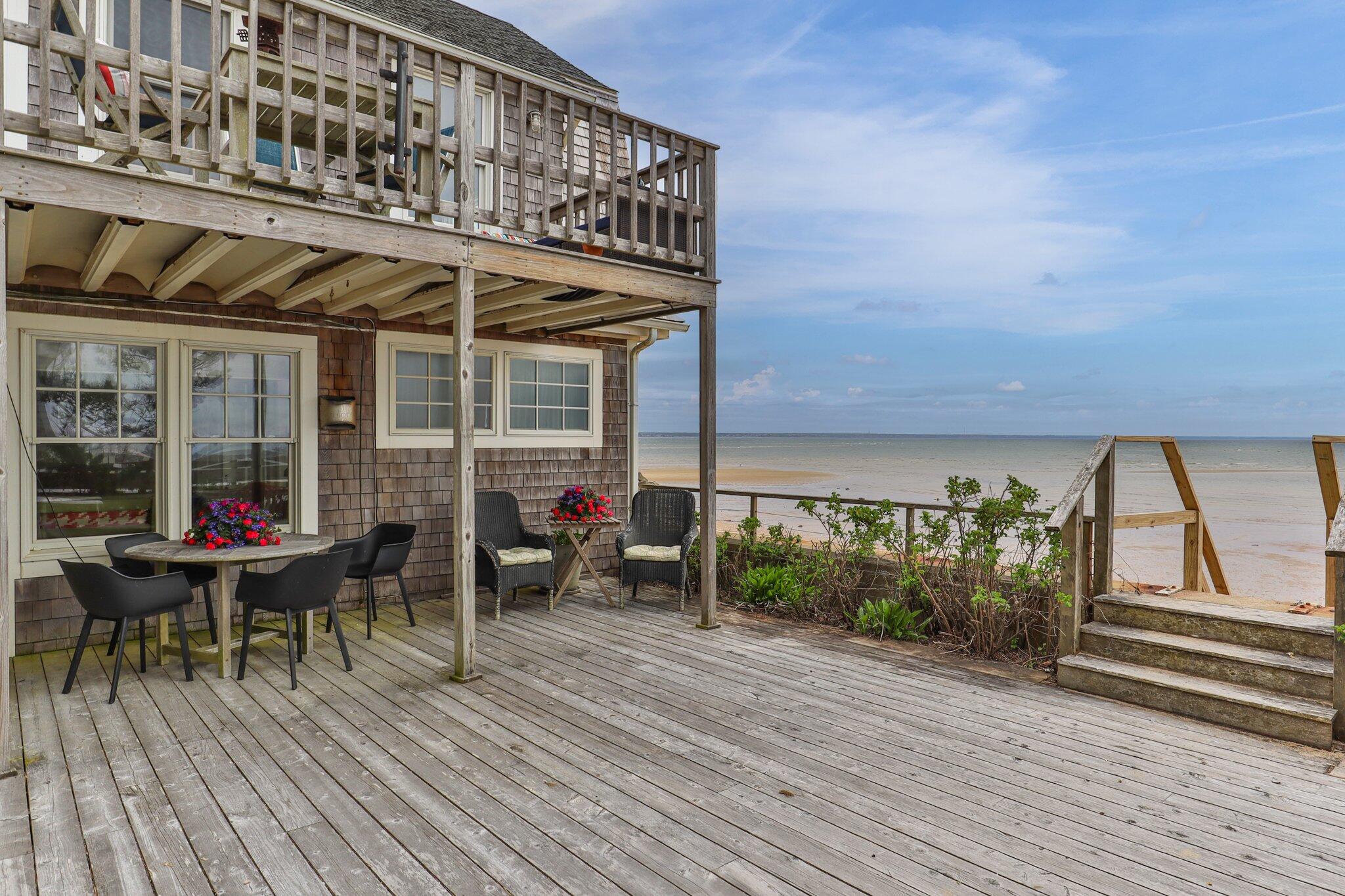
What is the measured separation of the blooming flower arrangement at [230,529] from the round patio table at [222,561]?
39 mm

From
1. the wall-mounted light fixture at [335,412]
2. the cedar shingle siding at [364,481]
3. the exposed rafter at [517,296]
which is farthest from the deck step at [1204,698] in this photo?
the wall-mounted light fixture at [335,412]

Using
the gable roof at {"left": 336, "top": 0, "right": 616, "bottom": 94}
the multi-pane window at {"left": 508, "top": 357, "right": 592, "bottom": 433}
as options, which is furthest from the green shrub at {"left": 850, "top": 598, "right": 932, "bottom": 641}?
the gable roof at {"left": 336, "top": 0, "right": 616, "bottom": 94}

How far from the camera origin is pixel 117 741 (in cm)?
322

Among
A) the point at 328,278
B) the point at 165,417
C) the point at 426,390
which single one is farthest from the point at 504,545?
the point at 328,278

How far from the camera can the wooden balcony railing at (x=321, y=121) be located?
305 centimetres

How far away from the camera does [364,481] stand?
19.7 feet

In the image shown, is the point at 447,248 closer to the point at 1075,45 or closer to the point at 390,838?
the point at 390,838

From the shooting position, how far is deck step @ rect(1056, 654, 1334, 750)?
3.34 metres

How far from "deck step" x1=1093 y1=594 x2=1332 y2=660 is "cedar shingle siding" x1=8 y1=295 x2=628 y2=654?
4.45 m

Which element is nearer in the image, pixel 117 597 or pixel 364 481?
pixel 117 597

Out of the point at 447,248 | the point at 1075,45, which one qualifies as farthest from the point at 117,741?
the point at 1075,45

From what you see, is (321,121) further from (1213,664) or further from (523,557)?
(1213,664)

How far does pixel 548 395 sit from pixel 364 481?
196cm

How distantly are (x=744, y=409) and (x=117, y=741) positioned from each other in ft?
125
